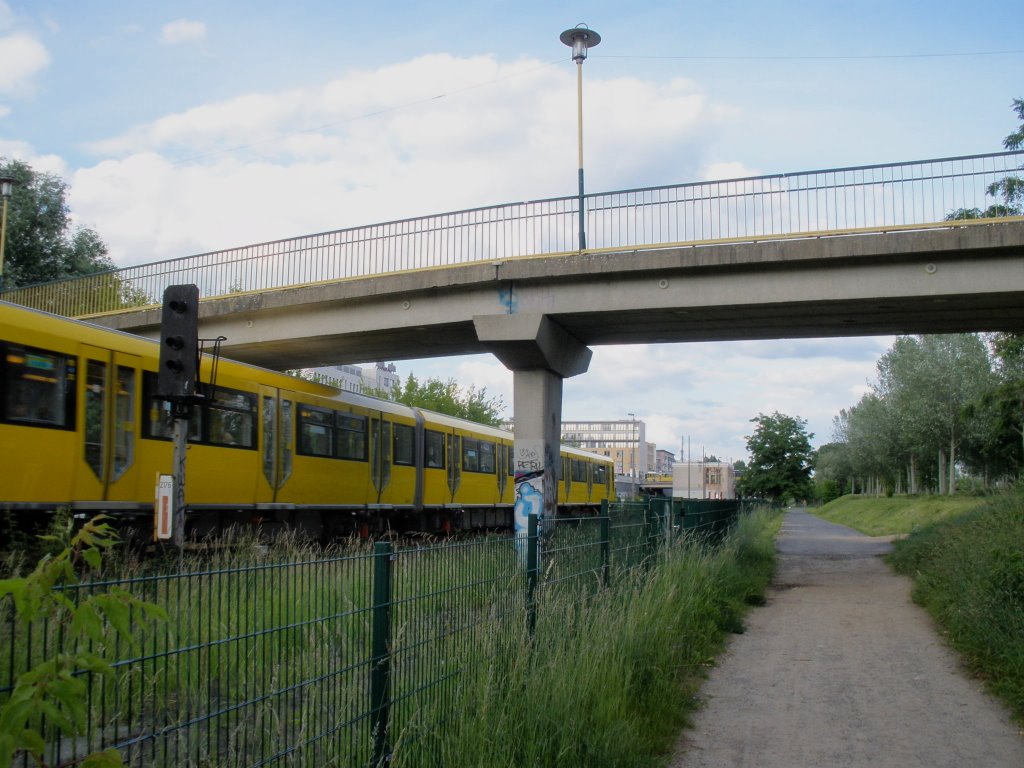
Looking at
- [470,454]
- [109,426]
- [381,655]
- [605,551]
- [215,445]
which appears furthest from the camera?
[470,454]

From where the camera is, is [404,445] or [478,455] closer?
[404,445]

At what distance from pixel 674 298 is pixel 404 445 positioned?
7525mm

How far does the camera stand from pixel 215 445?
15.2 meters

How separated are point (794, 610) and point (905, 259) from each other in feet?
22.7

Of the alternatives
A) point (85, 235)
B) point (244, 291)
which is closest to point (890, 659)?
point (244, 291)

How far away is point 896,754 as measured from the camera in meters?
6.22

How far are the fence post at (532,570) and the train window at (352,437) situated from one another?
12.9 metres

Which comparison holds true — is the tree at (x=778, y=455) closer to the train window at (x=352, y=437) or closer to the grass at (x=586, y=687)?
the train window at (x=352, y=437)

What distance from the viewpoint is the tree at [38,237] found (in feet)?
123

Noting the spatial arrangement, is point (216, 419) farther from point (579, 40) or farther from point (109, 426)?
point (579, 40)

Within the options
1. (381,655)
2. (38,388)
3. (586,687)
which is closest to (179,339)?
(38,388)

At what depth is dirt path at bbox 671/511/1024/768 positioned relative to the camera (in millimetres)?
6219

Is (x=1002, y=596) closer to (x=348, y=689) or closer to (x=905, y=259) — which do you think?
(x=348, y=689)

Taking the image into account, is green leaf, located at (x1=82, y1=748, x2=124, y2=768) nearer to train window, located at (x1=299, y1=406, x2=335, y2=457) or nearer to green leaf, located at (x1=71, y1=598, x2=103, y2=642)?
green leaf, located at (x1=71, y1=598, x2=103, y2=642)
